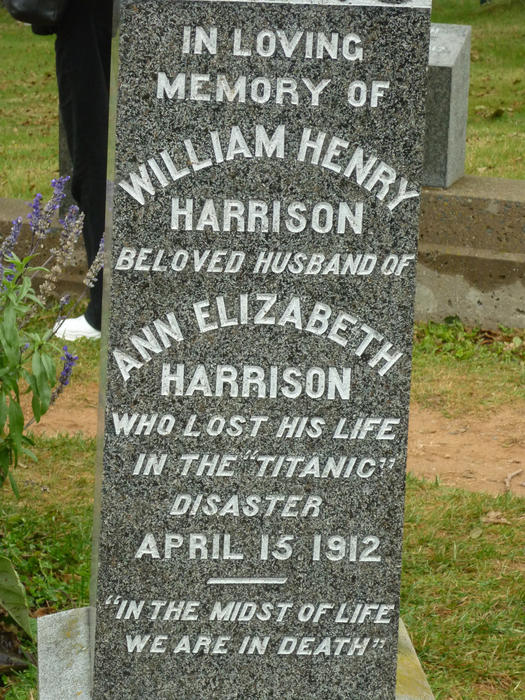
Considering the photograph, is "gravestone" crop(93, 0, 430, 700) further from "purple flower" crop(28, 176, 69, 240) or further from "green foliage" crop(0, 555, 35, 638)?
"purple flower" crop(28, 176, 69, 240)

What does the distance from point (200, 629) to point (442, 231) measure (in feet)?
12.8

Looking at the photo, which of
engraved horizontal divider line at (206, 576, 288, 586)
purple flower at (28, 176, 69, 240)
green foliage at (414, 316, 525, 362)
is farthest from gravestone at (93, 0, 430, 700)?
green foliage at (414, 316, 525, 362)

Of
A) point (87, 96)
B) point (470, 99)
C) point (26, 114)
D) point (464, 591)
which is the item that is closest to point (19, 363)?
point (464, 591)

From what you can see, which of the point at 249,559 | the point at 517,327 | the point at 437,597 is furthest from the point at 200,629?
the point at 517,327

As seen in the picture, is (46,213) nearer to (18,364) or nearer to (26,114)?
(18,364)

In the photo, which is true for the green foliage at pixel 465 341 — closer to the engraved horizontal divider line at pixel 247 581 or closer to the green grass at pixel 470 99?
the green grass at pixel 470 99

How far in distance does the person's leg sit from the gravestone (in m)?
2.57

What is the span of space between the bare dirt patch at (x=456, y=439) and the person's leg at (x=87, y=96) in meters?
0.71

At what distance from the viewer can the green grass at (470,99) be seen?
9048 millimetres

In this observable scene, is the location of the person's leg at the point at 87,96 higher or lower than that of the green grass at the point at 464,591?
higher

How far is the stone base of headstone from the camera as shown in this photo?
2773 mm

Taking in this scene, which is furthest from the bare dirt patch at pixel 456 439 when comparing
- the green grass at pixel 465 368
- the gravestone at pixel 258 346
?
the gravestone at pixel 258 346

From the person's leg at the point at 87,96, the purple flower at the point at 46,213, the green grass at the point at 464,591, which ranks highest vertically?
the person's leg at the point at 87,96

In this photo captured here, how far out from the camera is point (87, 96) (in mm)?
5098
